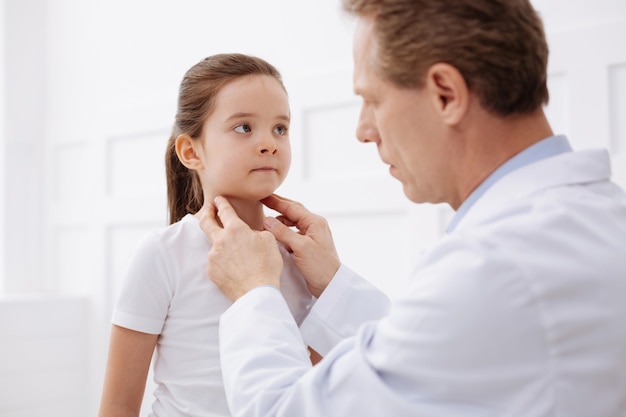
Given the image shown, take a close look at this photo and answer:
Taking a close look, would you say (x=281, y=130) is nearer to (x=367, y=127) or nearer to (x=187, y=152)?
(x=187, y=152)

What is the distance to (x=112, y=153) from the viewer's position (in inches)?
126

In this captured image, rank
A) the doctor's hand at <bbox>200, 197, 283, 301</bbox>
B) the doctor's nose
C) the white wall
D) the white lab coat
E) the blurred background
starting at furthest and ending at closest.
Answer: the white wall < the blurred background < the doctor's hand at <bbox>200, 197, 283, 301</bbox> < the doctor's nose < the white lab coat

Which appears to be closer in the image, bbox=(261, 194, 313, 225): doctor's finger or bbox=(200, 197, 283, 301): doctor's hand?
bbox=(200, 197, 283, 301): doctor's hand

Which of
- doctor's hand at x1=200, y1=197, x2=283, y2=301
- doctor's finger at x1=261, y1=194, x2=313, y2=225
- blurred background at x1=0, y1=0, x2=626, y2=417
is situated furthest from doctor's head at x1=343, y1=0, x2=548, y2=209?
blurred background at x1=0, y1=0, x2=626, y2=417

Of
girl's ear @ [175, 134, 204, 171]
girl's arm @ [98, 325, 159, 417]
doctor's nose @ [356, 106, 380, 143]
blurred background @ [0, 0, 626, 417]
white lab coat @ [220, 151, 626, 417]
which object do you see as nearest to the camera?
white lab coat @ [220, 151, 626, 417]

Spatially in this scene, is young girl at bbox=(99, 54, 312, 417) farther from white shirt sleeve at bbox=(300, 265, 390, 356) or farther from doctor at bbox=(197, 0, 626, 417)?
doctor at bbox=(197, 0, 626, 417)

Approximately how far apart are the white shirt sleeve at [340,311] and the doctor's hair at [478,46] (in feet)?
1.60

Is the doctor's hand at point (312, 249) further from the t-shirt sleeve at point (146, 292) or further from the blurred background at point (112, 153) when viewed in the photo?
the blurred background at point (112, 153)

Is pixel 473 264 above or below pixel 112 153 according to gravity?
below

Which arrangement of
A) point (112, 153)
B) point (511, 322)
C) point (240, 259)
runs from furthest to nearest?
point (112, 153) → point (240, 259) → point (511, 322)

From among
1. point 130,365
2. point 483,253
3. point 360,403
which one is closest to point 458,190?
point 483,253

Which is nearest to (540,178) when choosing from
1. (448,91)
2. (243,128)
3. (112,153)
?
(448,91)

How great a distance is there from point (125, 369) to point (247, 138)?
1.58 ft

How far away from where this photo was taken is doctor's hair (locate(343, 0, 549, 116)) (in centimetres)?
95
